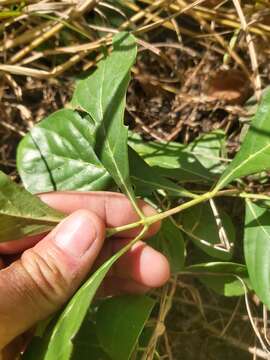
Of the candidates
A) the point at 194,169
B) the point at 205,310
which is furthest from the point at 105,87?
the point at 205,310

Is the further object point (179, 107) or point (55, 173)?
point (179, 107)

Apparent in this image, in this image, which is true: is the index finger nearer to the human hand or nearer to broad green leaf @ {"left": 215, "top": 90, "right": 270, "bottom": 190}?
the human hand

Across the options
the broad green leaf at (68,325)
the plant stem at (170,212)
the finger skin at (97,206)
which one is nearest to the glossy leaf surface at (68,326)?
the broad green leaf at (68,325)

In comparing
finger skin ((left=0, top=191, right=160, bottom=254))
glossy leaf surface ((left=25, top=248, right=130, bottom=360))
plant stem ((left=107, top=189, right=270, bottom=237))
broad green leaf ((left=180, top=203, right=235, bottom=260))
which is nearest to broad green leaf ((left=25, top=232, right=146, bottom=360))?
glossy leaf surface ((left=25, top=248, right=130, bottom=360))

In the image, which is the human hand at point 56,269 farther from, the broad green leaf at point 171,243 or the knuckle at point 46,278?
the broad green leaf at point 171,243

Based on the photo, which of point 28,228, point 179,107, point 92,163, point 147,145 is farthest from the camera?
point 179,107

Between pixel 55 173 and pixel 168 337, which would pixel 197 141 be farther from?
pixel 168 337

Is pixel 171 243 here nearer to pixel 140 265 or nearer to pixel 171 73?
pixel 140 265
